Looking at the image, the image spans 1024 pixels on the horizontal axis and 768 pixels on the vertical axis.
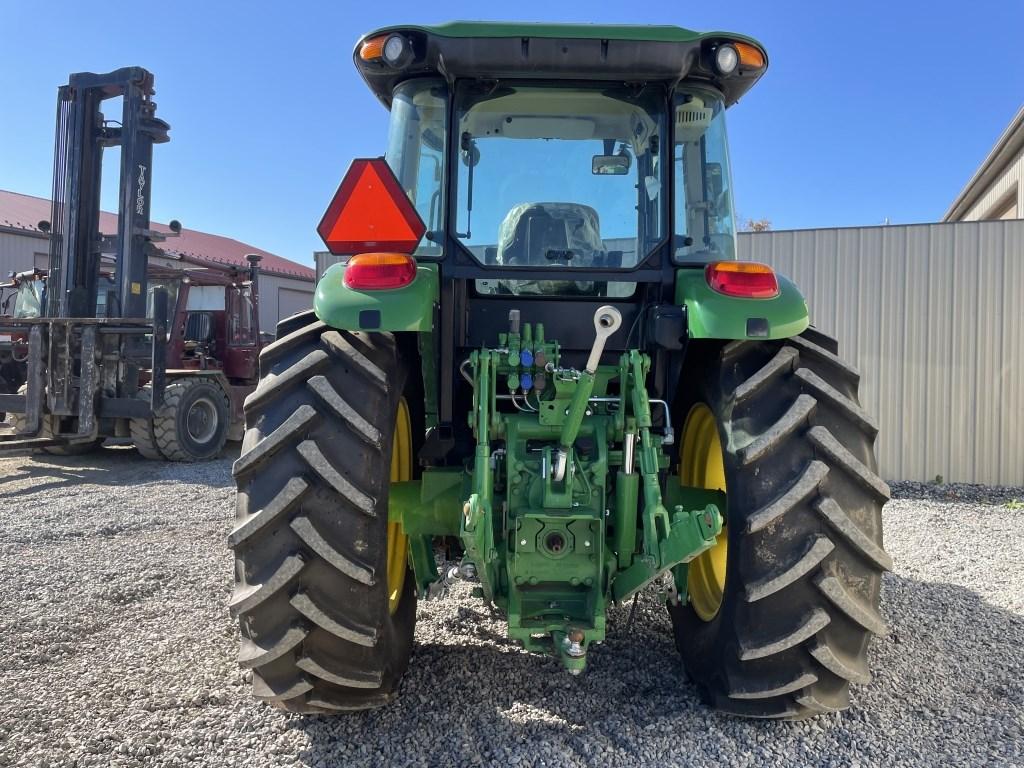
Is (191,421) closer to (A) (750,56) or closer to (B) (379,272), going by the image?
(B) (379,272)

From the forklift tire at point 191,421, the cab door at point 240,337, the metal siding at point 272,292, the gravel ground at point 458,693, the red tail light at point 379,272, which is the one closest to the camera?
the gravel ground at point 458,693

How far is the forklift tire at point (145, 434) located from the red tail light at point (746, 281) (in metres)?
7.26

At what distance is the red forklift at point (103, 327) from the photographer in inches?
307

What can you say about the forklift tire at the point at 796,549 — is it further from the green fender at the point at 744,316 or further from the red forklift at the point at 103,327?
the red forklift at the point at 103,327

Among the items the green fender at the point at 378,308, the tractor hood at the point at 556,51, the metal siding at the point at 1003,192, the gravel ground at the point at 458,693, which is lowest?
the gravel ground at the point at 458,693

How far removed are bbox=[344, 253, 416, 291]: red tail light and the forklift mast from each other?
6.90m

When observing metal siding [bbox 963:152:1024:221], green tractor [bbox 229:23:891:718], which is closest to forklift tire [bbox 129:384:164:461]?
green tractor [bbox 229:23:891:718]

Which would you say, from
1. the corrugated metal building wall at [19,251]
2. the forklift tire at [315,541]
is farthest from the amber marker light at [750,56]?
the corrugated metal building wall at [19,251]

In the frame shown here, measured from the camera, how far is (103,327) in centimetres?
785

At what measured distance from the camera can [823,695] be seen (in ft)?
7.32

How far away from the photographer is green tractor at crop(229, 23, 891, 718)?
7.11ft

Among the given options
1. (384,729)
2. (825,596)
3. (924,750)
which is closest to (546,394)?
(825,596)

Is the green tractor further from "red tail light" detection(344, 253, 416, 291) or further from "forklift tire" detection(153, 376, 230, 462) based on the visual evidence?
"forklift tire" detection(153, 376, 230, 462)

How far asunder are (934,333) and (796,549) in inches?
265
